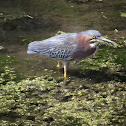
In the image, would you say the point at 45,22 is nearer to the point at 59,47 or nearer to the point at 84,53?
the point at 59,47

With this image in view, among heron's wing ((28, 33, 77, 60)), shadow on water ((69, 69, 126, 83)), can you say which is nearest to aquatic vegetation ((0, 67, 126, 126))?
shadow on water ((69, 69, 126, 83))

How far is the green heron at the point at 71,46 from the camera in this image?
5.20 meters

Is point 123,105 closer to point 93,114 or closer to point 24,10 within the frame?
point 93,114

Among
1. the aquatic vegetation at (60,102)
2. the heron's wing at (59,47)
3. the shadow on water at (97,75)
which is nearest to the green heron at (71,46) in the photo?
the heron's wing at (59,47)

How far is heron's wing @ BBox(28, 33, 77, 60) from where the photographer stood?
5328 mm

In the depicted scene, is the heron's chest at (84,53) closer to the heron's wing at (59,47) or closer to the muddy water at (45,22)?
the heron's wing at (59,47)

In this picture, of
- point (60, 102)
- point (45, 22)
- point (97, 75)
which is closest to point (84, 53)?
point (97, 75)

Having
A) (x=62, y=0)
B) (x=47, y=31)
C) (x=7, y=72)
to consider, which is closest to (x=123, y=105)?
(x=7, y=72)

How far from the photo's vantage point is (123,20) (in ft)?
28.4

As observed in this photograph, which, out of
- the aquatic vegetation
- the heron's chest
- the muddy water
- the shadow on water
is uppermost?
the heron's chest

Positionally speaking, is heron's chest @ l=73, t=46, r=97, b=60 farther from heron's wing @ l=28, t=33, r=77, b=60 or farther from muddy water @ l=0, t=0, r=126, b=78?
muddy water @ l=0, t=0, r=126, b=78

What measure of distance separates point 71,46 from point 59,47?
8.8 inches

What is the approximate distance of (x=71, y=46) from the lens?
530cm

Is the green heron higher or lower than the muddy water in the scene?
higher
